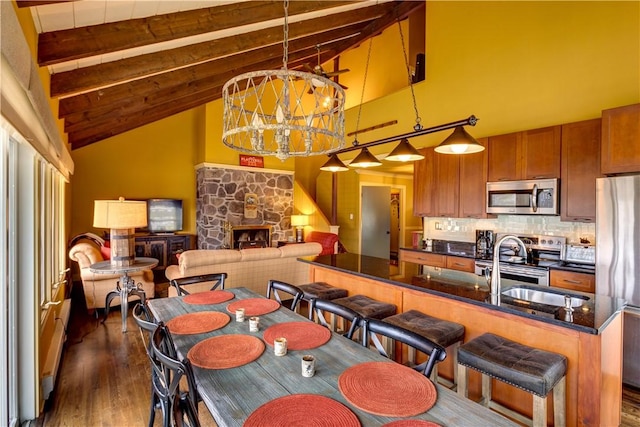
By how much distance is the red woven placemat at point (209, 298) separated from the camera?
2.49m

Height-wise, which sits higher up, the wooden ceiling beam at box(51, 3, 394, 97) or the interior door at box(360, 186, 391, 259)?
the wooden ceiling beam at box(51, 3, 394, 97)

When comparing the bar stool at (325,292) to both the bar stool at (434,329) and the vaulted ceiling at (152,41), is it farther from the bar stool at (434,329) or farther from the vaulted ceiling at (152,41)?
the vaulted ceiling at (152,41)

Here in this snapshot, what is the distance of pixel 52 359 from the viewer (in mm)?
2674

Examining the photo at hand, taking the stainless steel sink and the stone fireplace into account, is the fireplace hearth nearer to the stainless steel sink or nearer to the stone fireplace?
the stone fireplace

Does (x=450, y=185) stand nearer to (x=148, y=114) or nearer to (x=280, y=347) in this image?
(x=280, y=347)

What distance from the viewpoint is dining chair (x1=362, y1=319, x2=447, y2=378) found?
58.6 inches

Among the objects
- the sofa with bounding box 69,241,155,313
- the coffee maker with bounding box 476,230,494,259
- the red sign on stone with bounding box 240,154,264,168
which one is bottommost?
the sofa with bounding box 69,241,155,313

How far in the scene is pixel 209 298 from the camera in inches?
102

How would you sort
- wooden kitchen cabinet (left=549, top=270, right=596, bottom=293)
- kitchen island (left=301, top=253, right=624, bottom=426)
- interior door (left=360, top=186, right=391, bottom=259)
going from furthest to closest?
interior door (left=360, top=186, right=391, bottom=259)
wooden kitchen cabinet (left=549, top=270, right=596, bottom=293)
kitchen island (left=301, top=253, right=624, bottom=426)

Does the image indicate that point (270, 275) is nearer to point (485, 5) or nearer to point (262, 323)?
point (262, 323)

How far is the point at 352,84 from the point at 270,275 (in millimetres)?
5027

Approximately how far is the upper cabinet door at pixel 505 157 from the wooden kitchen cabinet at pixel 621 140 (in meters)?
0.90

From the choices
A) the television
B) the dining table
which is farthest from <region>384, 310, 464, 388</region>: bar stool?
the television

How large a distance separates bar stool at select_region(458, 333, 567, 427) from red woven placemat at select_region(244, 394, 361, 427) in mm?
969
